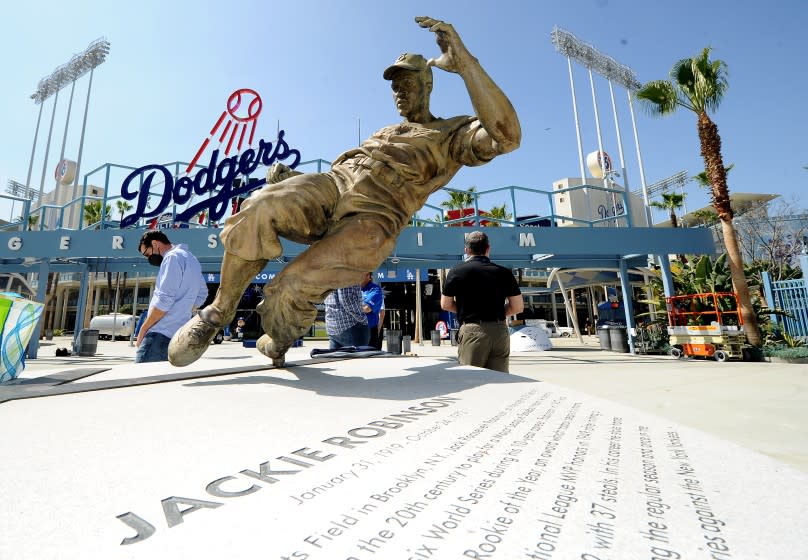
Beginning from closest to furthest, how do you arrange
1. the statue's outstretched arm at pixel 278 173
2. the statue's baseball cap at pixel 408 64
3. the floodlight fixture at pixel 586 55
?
the statue's baseball cap at pixel 408 64 < the statue's outstretched arm at pixel 278 173 < the floodlight fixture at pixel 586 55

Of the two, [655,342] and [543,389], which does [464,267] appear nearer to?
[543,389]

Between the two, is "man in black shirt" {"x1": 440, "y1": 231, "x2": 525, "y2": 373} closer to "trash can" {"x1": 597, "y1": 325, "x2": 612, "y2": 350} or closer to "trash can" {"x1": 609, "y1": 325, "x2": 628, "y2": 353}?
"trash can" {"x1": 609, "y1": 325, "x2": 628, "y2": 353}

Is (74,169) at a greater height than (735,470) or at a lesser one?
greater

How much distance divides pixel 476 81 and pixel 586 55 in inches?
956

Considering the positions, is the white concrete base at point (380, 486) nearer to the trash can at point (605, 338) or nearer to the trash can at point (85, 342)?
the trash can at point (85, 342)

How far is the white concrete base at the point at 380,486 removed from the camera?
0.39 metres

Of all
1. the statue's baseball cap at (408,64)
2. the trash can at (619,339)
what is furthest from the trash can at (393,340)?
the statue's baseball cap at (408,64)

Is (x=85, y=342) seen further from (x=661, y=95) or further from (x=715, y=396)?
(x=661, y=95)

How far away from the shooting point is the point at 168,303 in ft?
8.30

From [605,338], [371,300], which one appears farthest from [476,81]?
[605,338]

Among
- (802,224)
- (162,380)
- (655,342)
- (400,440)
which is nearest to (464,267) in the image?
(162,380)

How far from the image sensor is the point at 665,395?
337 cm

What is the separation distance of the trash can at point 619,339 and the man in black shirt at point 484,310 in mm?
9039

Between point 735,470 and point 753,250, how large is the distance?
2474cm
